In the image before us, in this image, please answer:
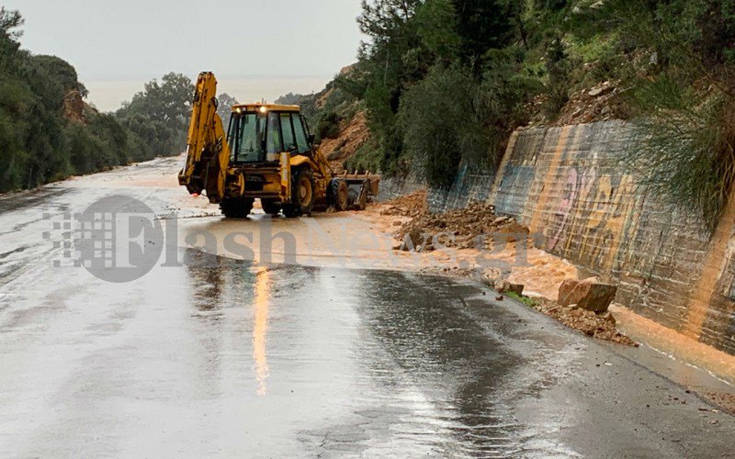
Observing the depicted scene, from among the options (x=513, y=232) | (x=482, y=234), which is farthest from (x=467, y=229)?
(x=513, y=232)

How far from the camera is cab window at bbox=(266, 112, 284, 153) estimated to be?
28280mm

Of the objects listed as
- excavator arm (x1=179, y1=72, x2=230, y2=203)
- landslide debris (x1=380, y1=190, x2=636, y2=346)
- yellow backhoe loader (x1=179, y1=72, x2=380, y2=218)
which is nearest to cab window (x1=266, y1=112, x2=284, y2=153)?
yellow backhoe loader (x1=179, y1=72, x2=380, y2=218)

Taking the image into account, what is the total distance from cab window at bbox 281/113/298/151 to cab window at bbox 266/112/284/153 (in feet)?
0.75

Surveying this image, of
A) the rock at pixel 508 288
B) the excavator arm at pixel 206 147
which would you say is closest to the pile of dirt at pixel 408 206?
the excavator arm at pixel 206 147

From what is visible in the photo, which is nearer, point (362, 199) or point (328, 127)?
point (362, 199)

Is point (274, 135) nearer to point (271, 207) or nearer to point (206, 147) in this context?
point (271, 207)

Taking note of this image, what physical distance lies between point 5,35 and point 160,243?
4022 cm

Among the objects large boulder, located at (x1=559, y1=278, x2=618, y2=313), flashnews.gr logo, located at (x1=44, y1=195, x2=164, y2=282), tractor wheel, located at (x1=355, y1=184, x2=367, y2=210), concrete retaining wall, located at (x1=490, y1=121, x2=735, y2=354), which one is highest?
concrete retaining wall, located at (x1=490, y1=121, x2=735, y2=354)

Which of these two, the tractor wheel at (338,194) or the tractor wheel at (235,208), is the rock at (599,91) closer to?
the tractor wheel at (235,208)

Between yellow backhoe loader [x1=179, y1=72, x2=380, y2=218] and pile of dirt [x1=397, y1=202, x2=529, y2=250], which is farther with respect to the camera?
yellow backhoe loader [x1=179, y1=72, x2=380, y2=218]

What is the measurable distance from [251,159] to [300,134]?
195 cm

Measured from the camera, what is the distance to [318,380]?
8570 millimetres

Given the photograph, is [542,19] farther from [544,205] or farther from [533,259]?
[533,259]

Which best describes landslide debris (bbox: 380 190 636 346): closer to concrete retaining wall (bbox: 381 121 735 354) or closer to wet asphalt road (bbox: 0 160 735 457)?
wet asphalt road (bbox: 0 160 735 457)
